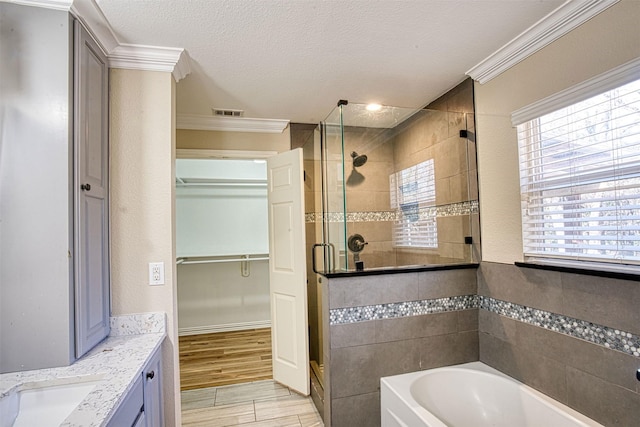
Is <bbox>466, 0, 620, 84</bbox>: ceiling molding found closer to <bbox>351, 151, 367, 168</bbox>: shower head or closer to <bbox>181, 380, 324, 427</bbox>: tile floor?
<bbox>351, 151, 367, 168</bbox>: shower head

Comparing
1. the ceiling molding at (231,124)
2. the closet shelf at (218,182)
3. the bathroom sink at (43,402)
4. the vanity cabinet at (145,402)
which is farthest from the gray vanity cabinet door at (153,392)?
the closet shelf at (218,182)

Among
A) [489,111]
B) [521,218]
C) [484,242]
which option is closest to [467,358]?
[484,242]

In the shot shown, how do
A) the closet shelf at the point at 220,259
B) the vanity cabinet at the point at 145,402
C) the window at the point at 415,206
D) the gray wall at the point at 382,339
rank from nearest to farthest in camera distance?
the vanity cabinet at the point at 145,402 < the gray wall at the point at 382,339 < the window at the point at 415,206 < the closet shelf at the point at 220,259

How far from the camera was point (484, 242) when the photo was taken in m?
2.06

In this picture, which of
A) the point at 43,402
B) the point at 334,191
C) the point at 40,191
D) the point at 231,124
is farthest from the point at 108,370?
the point at 231,124

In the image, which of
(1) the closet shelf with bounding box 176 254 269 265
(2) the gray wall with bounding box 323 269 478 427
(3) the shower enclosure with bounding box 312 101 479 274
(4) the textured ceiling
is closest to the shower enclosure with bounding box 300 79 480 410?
(3) the shower enclosure with bounding box 312 101 479 274

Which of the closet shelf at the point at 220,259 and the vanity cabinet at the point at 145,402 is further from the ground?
the closet shelf at the point at 220,259

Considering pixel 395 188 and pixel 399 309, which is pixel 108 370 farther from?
pixel 395 188

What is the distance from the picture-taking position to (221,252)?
4184 mm

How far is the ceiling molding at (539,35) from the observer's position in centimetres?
137

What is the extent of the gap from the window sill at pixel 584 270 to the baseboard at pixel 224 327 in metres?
3.46

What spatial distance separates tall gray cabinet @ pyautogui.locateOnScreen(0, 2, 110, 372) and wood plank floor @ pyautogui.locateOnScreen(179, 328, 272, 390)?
1793 millimetres

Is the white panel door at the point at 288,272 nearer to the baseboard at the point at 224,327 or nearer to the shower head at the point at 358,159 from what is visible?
the shower head at the point at 358,159

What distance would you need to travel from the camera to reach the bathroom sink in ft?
3.38
